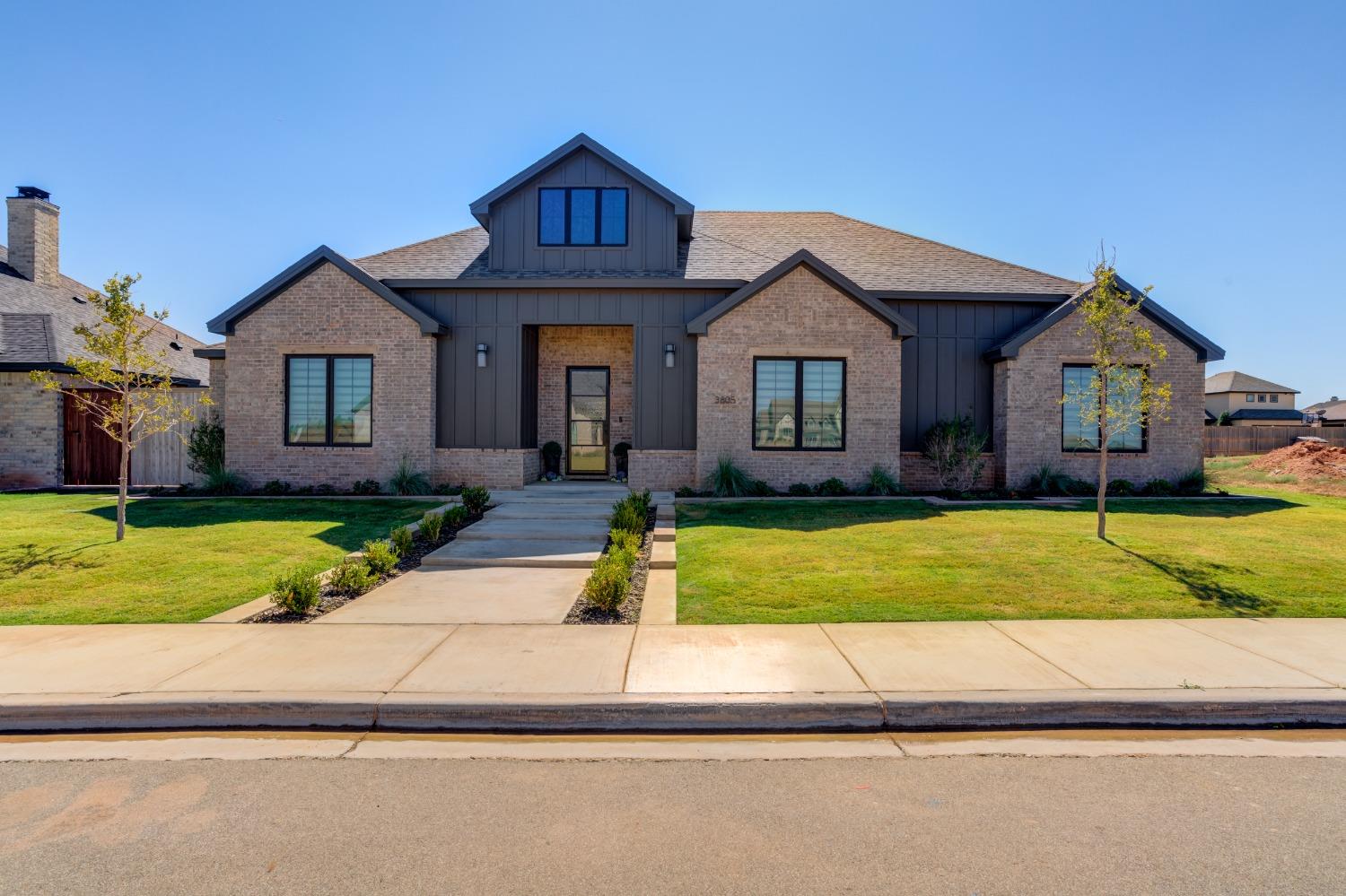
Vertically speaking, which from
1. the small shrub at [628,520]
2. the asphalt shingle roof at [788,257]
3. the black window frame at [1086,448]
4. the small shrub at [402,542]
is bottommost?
the small shrub at [402,542]

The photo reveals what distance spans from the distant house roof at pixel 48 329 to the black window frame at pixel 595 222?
874 centimetres

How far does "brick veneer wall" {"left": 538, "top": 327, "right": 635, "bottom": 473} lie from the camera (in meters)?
17.4

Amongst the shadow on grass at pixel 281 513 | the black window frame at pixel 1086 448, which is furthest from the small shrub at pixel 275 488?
the black window frame at pixel 1086 448

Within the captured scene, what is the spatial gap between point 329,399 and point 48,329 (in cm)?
1009

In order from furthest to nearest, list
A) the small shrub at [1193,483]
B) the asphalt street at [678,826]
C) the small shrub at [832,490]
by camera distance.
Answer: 1. the small shrub at [1193,483]
2. the small shrub at [832,490]
3. the asphalt street at [678,826]

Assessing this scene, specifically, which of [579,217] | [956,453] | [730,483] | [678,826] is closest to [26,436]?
[579,217]

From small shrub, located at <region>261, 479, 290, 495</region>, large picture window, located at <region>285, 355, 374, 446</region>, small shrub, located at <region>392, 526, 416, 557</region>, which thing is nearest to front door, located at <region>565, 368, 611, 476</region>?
large picture window, located at <region>285, 355, 374, 446</region>

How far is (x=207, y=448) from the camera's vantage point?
15.9 m

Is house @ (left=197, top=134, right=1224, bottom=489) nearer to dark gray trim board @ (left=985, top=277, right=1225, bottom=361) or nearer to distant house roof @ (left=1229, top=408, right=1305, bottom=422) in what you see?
dark gray trim board @ (left=985, top=277, right=1225, bottom=361)

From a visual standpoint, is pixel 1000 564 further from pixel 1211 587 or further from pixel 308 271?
pixel 308 271

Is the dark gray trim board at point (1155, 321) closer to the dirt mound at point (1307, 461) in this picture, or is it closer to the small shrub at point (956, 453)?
the small shrub at point (956, 453)

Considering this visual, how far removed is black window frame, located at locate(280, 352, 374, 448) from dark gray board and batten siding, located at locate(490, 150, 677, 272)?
398 centimetres

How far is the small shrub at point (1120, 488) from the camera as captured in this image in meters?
15.3

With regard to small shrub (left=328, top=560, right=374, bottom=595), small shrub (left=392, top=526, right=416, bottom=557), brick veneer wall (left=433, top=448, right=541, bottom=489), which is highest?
brick veneer wall (left=433, top=448, right=541, bottom=489)
